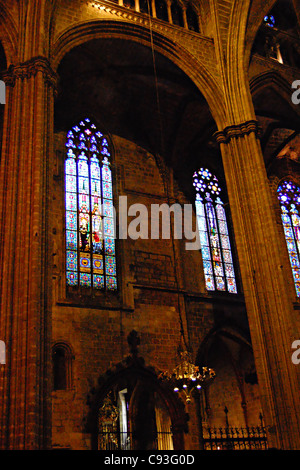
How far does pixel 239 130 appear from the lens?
1427 centimetres

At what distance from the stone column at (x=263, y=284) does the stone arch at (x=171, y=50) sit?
105 centimetres

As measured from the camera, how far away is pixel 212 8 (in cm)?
1566

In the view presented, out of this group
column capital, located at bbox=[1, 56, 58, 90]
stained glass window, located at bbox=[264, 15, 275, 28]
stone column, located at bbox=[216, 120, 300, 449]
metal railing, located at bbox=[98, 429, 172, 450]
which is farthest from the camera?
stained glass window, located at bbox=[264, 15, 275, 28]

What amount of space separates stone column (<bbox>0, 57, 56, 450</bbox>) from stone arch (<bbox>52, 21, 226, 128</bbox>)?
279cm

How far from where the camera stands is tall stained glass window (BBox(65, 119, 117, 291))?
14.7 m

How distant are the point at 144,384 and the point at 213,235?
552cm

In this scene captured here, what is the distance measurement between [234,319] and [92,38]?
8855 millimetres

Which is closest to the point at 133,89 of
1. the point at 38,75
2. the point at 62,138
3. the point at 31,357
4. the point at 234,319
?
the point at 62,138

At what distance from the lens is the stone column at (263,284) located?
11219 mm

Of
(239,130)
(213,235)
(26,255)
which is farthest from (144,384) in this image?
(239,130)

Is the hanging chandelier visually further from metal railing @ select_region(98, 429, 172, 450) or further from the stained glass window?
the stained glass window

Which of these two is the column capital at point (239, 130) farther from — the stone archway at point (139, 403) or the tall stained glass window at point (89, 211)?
the stone archway at point (139, 403)

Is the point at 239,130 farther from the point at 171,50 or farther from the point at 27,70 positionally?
the point at 27,70

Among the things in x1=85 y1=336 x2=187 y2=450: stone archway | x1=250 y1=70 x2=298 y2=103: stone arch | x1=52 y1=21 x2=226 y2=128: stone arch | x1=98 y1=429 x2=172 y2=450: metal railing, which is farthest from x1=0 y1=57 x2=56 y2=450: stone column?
x1=250 y1=70 x2=298 y2=103: stone arch
